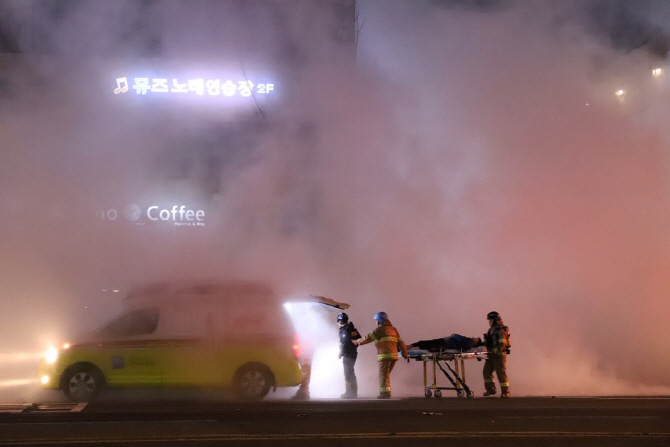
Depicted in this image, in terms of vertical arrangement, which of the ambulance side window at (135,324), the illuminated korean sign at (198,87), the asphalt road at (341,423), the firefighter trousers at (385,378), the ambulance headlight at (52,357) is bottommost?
the asphalt road at (341,423)

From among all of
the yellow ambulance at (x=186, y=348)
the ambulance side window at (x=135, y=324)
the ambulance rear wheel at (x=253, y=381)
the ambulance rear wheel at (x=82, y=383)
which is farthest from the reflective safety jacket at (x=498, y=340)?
the ambulance rear wheel at (x=82, y=383)

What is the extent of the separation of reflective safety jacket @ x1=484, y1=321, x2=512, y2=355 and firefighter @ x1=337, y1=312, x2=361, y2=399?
176cm

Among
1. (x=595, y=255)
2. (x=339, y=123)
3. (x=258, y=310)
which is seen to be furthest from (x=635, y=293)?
(x=258, y=310)

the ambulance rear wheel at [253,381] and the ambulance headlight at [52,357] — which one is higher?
the ambulance headlight at [52,357]

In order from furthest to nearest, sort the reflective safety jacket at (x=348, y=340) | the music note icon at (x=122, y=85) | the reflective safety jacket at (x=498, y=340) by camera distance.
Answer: the music note icon at (x=122, y=85) → the reflective safety jacket at (x=348, y=340) → the reflective safety jacket at (x=498, y=340)

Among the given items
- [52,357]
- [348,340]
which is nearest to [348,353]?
[348,340]

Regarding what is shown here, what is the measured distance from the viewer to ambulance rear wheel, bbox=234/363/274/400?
25.4ft

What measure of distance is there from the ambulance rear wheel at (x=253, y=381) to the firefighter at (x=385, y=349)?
1.50 m

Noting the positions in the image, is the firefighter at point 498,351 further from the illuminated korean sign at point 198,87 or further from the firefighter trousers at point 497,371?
the illuminated korean sign at point 198,87

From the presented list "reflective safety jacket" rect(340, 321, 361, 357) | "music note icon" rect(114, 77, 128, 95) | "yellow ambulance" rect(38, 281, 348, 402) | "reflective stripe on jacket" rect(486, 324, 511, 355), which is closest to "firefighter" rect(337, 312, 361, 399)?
"reflective safety jacket" rect(340, 321, 361, 357)

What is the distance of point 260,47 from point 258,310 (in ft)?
19.7

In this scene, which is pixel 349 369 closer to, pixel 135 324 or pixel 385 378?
pixel 385 378

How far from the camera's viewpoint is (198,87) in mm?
13891

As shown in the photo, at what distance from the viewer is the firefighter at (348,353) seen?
8844mm
